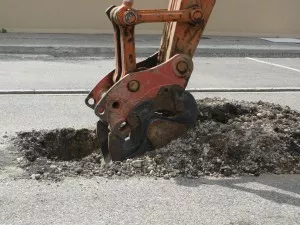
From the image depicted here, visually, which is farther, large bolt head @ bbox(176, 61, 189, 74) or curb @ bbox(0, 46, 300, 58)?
curb @ bbox(0, 46, 300, 58)

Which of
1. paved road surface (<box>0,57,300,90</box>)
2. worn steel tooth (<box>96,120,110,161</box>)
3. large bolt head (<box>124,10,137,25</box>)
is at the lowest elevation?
paved road surface (<box>0,57,300,90</box>)

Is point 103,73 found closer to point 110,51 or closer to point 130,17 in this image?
point 110,51

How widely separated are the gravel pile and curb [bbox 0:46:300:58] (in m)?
8.86

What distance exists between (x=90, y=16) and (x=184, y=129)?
531 inches

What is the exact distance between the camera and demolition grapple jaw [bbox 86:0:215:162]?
5160 millimetres

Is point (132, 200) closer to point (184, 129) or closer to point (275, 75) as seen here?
point (184, 129)

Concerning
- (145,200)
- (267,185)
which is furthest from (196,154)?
(145,200)

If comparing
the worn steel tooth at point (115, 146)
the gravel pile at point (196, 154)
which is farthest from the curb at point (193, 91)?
the worn steel tooth at point (115, 146)

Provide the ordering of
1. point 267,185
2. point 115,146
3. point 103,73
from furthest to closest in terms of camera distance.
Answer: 1. point 103,73
2. point 115,146
3. point 267,185

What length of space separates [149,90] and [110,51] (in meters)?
10.5

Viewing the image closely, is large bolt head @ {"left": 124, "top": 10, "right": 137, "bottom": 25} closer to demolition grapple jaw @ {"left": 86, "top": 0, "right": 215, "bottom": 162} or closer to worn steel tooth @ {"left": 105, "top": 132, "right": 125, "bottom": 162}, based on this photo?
demolition grapple jaw @ {"left": 86, "top": 0, "right": 215, "bottom": 162}

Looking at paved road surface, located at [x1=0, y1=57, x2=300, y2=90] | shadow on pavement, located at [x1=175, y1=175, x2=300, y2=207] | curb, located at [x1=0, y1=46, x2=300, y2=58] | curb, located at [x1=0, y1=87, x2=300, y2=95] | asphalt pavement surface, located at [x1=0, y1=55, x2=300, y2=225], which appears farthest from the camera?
curb, located at [x1=0, y1=46, x2=300, y2=58]

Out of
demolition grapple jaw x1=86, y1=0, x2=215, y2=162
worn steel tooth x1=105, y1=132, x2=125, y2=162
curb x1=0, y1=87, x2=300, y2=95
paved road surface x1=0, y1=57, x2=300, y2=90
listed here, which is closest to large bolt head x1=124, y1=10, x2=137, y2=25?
demolition grapple jaw x1=86, y1=0, x2=215, y2=162

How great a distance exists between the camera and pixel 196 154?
5.53 meters
